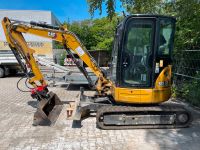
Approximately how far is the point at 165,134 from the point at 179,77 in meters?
4.94

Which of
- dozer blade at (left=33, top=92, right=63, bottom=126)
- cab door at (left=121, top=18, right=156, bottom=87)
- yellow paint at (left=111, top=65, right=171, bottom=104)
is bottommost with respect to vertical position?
dozer blade at (left=33, top=92, right=63, bottom=126)

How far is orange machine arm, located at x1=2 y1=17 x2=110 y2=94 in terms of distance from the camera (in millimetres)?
7980

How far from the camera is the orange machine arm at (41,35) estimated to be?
7.98 metres

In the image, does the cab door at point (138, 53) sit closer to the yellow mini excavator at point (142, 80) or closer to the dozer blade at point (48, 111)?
the yellow mini excavator at point (142, 80)

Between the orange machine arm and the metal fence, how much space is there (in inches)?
121

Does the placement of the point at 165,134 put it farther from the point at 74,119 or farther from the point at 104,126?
the point at 74,119

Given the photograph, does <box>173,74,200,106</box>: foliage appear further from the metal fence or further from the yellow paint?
the yellow paint

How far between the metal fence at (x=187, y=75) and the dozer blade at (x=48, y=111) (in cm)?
411

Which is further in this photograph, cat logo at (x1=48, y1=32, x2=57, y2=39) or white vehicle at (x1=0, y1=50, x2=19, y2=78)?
white vehicle at (x1=0, y1=50, x2=19, y2=78)

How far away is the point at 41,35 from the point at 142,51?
9.18 ft

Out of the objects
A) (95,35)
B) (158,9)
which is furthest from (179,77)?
(95,35)

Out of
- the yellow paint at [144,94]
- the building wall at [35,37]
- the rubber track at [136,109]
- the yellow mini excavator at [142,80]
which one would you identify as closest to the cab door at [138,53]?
the yellow mini excavator at [142,80]

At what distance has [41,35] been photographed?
26.2 ft

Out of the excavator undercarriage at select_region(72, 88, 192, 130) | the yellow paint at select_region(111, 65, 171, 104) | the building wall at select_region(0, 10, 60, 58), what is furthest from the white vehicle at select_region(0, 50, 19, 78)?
the yellow paint at select_region(111, 65, 171, 104)
